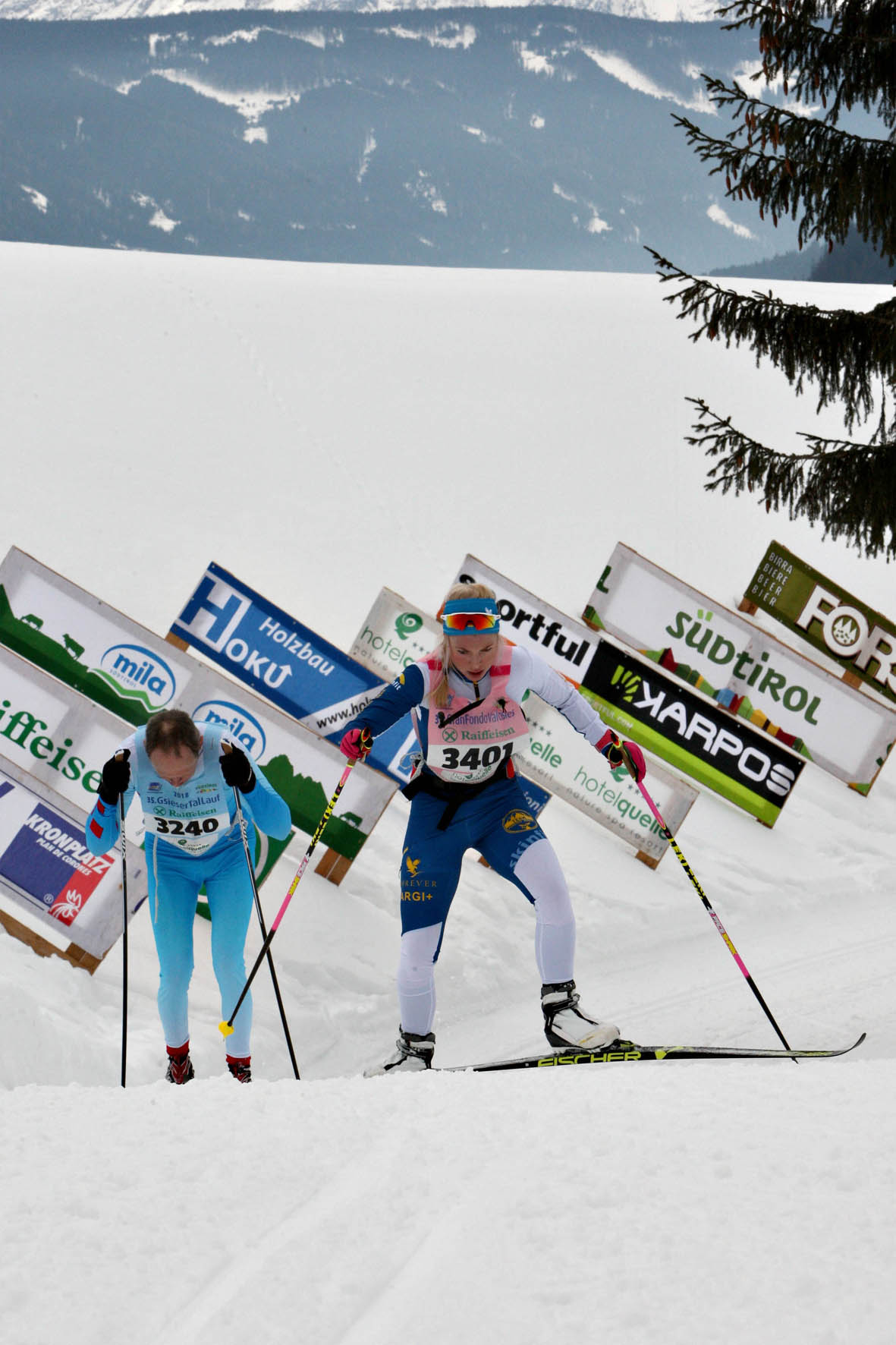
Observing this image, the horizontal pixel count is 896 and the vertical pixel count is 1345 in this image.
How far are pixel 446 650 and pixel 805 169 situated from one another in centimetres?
399

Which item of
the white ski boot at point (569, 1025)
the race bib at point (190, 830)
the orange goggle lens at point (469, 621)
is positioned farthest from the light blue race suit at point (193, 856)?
the white ski boot at point (569, 1025)

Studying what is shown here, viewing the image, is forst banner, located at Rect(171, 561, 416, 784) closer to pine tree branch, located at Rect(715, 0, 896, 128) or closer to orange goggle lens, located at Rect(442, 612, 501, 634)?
orange goggle lens, located at Rect(442, 612, 501, 634)

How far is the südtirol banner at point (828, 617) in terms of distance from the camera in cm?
1033

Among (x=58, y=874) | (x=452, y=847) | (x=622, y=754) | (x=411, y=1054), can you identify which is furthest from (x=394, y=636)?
(x=411, y=1054)

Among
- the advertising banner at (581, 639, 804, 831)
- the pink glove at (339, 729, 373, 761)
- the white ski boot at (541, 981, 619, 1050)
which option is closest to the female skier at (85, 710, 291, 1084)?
the pink glove at (339, 729, 373, 761)

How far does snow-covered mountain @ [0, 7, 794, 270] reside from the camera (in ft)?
282

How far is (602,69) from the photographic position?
395ft

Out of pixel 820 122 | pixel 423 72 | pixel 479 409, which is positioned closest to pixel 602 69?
pixel 423 72

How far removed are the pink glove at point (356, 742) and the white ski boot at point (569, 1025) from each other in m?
1.17

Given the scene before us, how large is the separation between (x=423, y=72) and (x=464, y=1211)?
12525 centimetres

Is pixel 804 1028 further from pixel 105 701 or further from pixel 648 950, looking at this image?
pixel 105 701

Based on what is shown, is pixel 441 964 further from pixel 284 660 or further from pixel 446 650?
pixel 446 650

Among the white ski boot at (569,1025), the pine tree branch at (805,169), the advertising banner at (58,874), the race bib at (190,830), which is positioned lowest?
the advertising banner at (58,874)

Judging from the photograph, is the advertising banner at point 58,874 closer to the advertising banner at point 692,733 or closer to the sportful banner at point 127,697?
the sportful banner at point 127,697
